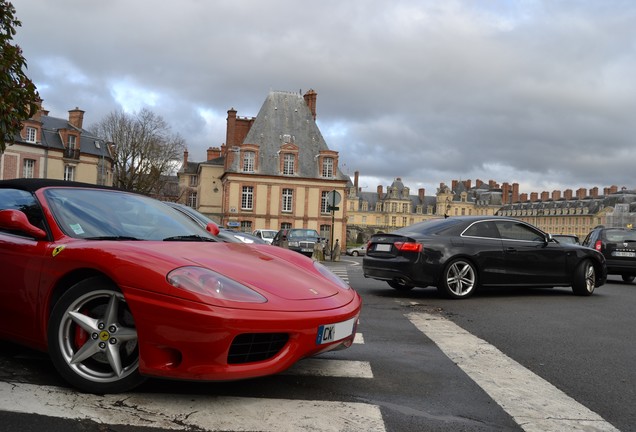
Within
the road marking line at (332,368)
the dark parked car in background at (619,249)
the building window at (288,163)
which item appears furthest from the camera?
the building window at (288,163)

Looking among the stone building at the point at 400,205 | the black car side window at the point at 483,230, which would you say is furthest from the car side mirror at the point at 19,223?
the stone building at the point at 400,205

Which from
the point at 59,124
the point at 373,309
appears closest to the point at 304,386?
the point at 373,309

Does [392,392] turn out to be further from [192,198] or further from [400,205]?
[400,205]

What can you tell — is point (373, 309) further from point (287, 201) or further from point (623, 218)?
point (623, 218)

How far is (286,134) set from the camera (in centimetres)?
6012

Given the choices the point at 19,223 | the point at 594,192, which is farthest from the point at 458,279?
the point at 594,192

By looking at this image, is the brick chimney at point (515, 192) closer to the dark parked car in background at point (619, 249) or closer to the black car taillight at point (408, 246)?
the dark parked car in background at point (619, 249)

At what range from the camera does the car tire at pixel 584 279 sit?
32.3 feet

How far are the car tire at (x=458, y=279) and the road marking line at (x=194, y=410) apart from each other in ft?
19.2

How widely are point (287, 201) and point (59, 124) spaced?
2665cm

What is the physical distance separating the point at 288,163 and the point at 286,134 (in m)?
3.53

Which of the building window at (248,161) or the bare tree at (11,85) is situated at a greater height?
the building window at (248,161)

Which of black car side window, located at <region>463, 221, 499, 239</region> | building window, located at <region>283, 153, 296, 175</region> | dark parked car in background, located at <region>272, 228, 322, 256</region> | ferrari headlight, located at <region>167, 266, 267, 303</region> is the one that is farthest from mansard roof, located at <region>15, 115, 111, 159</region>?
ferrari headlight, located at <region>167, 266, 267, 303</region>

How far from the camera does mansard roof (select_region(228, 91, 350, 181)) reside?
59000 mm
